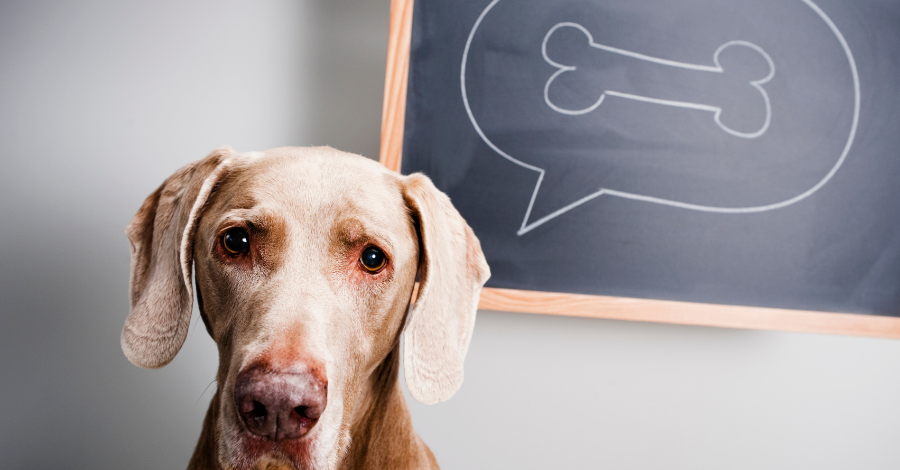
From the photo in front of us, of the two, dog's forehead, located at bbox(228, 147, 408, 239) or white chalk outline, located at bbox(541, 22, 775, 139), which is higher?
white chalk outline, located at bbox(541, 22, 775, 139)

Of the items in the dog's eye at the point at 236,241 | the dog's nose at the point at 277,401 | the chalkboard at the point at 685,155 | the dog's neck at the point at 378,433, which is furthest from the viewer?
the chalkboard at the point at 685,155

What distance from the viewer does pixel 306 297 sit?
2.82 ft

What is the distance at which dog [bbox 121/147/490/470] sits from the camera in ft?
2.51

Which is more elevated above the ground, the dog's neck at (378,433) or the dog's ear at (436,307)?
the dog's ear at (436,307)

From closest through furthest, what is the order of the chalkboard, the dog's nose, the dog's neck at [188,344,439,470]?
1. the dog's nose
2. the dog's neck at [188,344,439,470]
3. the chalkboard

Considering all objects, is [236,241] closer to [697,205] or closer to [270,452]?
[270,452]

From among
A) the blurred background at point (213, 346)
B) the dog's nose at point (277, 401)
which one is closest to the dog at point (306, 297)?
the dog's nose at point (277, 401)

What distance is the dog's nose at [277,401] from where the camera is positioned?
703mm

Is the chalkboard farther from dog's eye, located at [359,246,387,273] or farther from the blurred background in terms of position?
dog's eye, located at [359,246,387,273]

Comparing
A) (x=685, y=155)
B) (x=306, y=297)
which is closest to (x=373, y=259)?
(x=306, y=297)

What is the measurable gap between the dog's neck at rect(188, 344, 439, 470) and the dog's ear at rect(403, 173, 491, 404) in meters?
0.10

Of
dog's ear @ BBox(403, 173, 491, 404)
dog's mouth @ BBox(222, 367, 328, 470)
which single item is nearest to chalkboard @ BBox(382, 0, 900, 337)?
dog's ear @ BBox(403, 173, 491, 404)

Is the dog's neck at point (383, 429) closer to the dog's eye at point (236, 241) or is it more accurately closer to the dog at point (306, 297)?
the dog at point (306, 297)

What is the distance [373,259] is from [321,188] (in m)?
0.19
